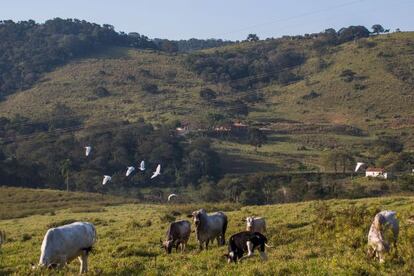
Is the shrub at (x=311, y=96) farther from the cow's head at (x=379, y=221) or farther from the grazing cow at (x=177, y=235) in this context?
the cow's head at (x=379, y=221)

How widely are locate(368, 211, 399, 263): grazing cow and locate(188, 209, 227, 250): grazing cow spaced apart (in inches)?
230

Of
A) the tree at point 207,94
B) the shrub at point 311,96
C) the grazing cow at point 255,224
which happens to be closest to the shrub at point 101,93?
the tree at point 207,94

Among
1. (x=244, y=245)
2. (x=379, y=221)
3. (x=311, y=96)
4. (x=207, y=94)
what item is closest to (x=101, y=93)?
(x=207, y=94)

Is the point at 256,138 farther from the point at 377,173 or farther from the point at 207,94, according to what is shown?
the point at 207,94

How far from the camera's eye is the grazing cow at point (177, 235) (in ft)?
58.1

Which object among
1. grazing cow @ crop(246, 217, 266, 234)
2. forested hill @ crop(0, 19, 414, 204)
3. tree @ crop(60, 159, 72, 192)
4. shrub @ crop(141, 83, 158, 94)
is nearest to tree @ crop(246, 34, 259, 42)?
forested hill @ crop(0, 19, 414, 204)

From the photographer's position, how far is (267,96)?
122688 mm

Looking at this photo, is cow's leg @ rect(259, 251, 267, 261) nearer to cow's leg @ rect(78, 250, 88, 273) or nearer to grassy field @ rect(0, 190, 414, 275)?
grassy field @ rect(0, 190, 414, 275)

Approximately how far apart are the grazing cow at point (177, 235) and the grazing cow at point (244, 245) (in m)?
2.71

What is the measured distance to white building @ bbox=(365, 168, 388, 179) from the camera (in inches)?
2562

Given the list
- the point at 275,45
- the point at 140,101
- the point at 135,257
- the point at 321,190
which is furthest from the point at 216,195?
the point at 275,45

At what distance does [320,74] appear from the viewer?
126 meters

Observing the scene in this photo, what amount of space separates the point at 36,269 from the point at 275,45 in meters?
158

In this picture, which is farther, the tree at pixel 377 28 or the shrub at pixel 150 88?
the tree at pixel 377 28
